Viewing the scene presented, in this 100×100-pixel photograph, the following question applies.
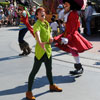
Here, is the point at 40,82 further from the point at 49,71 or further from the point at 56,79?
the point at 49,71


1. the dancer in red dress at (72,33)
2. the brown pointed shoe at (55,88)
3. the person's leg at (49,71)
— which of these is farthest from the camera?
the dancer in red dress at (72,33)

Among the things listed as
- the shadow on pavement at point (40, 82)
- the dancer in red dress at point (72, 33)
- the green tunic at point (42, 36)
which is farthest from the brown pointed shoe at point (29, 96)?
the dancer in red dress at point (72, 33)

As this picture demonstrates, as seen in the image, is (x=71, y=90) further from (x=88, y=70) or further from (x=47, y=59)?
(x=88, y=70)

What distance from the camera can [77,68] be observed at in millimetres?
6008

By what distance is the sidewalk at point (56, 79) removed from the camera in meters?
4.83

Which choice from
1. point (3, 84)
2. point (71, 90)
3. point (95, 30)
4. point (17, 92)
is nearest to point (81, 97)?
point (71, 90)

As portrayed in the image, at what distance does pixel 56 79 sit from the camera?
5844mm

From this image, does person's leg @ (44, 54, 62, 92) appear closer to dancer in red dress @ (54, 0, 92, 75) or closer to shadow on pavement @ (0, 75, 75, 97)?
shadow on pavement @ (0, 75, 75, 97)

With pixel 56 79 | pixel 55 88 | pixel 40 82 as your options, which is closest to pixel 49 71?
pixel 55 88

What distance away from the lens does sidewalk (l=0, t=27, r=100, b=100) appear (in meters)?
4.83

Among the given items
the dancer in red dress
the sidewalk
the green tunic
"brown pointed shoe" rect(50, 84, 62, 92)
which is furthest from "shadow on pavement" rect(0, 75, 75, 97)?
the green tunic

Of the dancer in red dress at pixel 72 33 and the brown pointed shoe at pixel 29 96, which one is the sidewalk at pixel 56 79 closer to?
the brown pointed shoe at pixel 29 96

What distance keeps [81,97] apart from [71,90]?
1.44 feet

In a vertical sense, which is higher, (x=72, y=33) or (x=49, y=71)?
(x=72, y=33)
